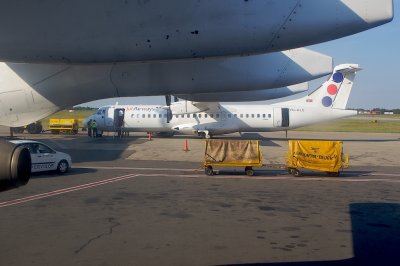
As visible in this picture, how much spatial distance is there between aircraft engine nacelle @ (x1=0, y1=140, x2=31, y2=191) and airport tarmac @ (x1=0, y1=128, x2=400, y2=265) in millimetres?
Answer: 377

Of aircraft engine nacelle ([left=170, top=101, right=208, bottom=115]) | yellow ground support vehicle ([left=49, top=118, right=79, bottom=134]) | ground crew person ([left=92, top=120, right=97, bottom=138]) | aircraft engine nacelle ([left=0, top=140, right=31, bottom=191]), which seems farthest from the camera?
yellow ground support vehicle ([left=49, top=118, right=79, bottom=134])

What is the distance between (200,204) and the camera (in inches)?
437

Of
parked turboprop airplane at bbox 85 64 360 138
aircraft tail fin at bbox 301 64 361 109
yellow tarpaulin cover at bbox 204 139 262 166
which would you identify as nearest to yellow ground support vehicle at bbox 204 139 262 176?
yellow tarpaulin cover at bbox 204 139 262 166

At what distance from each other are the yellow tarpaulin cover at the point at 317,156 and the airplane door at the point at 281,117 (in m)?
18.1

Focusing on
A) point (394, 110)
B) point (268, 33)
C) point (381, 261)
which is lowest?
point (381, 261)

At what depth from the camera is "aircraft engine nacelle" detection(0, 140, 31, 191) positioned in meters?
2.74

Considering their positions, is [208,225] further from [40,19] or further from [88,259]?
[40,19]

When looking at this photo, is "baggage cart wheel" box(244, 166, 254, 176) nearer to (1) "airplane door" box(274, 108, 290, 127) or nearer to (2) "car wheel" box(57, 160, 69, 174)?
(2) "car wheel" box(57, 160, 69, 174)

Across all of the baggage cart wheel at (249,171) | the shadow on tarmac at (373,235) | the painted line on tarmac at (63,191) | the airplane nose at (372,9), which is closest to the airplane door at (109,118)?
the painted line on tarmac at (63,191)

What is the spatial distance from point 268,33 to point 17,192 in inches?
413

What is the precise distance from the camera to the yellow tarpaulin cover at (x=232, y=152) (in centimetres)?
1795

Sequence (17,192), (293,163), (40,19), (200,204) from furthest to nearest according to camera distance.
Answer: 1. (293,163)
2. (17,192)
3. (200,204)
4. (40,19)

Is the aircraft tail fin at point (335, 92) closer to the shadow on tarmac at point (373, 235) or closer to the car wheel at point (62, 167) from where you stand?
the car wheel at point (62, 167)

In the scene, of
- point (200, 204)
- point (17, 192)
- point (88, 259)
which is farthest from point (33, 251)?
point (17, 192)
